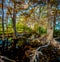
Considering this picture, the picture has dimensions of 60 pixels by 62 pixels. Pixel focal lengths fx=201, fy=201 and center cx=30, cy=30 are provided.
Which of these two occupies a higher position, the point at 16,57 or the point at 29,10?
the point at 29,10

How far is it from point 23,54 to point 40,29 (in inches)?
285

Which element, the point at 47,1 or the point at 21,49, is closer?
the point at 21,49

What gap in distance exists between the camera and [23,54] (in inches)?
345

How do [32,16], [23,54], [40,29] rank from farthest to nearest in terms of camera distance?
[40,29], [32,16], [23,54]

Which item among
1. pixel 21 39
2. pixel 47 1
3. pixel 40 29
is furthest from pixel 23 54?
pixel 40 29

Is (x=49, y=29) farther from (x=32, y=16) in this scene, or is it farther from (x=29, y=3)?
(x=32, y=16)

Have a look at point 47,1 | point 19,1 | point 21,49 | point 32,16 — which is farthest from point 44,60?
point 32,16

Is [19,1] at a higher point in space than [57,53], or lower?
higher

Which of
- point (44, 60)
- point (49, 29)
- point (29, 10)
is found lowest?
point (44, 60)

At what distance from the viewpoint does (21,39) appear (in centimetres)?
1065

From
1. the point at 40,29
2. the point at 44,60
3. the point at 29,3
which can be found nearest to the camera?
the point at 44,60

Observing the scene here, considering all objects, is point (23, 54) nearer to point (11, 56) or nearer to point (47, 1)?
point (11, 56)

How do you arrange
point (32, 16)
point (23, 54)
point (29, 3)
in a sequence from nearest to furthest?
point (23, 54) → point (29, 3) → point (32, 16)

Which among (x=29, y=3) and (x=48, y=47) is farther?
(x=29, y=3)
